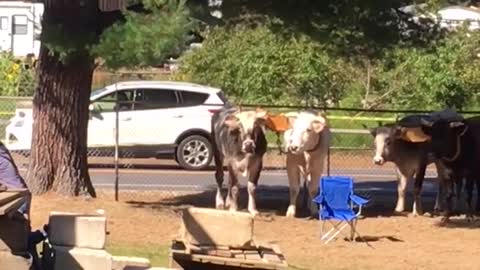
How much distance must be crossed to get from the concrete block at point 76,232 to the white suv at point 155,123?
15896mm

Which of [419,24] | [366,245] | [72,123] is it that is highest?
[419,24]

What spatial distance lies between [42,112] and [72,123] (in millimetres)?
540

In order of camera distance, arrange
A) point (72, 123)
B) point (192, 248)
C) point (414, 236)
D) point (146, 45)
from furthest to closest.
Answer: point (72, 123)
point (414, 236)
point (146, 45)
point (192, 248)

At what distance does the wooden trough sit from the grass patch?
2232mm

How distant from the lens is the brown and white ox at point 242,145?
836 inches

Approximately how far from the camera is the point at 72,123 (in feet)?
71.3

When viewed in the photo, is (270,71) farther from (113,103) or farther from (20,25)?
(20,25)

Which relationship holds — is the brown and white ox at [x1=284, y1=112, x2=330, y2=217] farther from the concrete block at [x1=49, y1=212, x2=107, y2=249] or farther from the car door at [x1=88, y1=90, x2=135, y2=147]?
the concrete block at [x1=49, y1=212, x2=107, y2=249]

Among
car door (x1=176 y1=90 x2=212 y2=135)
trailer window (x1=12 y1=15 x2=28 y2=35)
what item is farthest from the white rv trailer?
car door (x1=176 y1=90 x2=212 y2=135)

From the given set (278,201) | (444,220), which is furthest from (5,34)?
(444,220)

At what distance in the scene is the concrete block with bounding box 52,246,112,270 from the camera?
1234cm

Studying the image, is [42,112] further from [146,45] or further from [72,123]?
[146,45]

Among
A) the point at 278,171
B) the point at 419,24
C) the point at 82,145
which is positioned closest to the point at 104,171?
the point at 278,171

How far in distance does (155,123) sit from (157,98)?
0.58 metres
